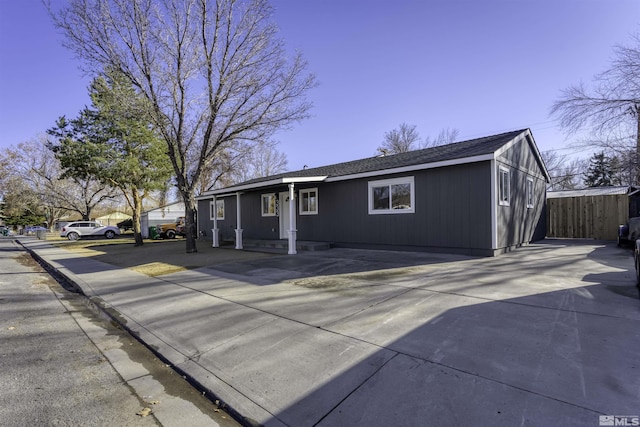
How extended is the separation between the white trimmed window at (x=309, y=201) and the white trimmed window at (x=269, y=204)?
5.97 ft

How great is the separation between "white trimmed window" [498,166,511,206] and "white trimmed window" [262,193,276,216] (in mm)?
9642

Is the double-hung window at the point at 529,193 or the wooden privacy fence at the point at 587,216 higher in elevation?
the double-hung window at the point at 529,193

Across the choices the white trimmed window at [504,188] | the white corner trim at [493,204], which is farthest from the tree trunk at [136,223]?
the white trimmed window at [504,188]

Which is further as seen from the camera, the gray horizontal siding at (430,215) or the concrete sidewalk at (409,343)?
the gray horizontal siding at (430,215)

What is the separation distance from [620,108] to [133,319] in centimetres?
1893

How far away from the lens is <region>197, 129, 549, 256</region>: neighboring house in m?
9.57

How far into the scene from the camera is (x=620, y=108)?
1397cm

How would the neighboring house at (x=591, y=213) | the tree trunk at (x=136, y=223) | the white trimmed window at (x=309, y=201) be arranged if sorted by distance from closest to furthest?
the white trimmed window at (x=309, y=201), the neighboring house at (x=591, y=213), the tree trunk at (x=136, y=223)

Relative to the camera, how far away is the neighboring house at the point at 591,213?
14438mm

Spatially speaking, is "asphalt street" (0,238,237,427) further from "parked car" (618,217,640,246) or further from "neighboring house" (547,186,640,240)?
"neighboring house" (547,186,640,240)

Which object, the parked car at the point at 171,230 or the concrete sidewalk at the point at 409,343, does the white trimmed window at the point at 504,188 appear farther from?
the parked car at the point at 171,230

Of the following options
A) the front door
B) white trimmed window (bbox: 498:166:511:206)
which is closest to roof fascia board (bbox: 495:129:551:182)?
white trimmed window (bbox: 498:166:511:206)

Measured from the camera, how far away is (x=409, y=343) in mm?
3566

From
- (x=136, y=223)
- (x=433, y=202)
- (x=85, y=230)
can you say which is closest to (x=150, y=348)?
(x=433, y=202)
